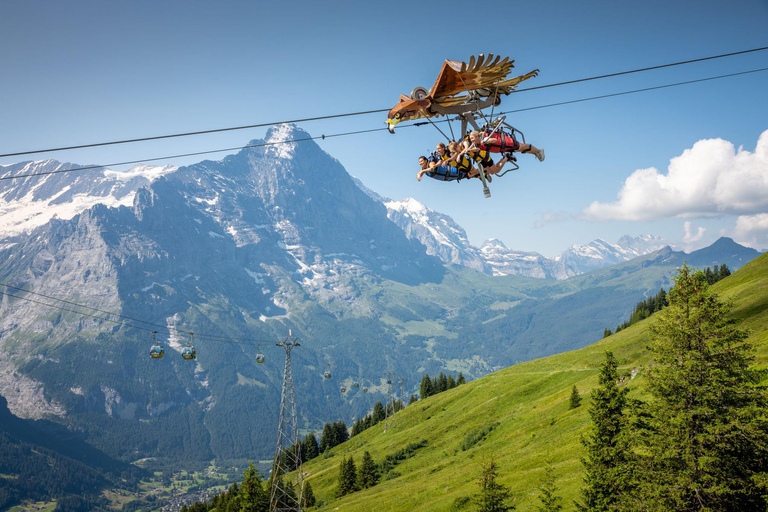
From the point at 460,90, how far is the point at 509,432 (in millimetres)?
68402

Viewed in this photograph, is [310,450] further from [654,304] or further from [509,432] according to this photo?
[654,304]

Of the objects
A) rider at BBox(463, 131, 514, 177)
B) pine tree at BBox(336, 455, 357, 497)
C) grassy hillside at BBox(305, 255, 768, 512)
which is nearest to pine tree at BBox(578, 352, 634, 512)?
grassy hillside at BBox(305, 255, 768, 512)

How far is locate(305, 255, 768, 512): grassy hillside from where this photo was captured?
51250mm

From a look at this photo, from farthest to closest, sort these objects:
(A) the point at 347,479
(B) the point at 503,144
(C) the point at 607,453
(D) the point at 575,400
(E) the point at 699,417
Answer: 1. (A) the point at 347,479
2. (D) the point at 575,400
3. (C) the point at 607,453
4. (E) the point at 699,417
5. (B) the point at 503,144

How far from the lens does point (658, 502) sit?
65.6 ft

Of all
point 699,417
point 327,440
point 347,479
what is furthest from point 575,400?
point 327,440

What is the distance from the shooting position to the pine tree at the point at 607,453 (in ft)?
96.8

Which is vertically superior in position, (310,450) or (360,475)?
(360,475)

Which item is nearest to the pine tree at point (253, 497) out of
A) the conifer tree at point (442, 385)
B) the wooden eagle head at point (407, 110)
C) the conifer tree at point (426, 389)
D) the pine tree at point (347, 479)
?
the pine tree at point (347, 479)

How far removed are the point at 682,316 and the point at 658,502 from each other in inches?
330

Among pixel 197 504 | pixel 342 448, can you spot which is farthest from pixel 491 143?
pixel 342 448

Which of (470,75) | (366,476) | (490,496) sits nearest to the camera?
(470,75)

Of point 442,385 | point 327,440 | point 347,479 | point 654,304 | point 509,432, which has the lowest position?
point 327,440

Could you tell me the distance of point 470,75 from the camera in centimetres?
1525
